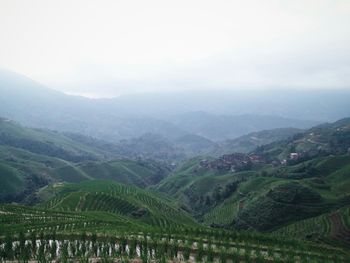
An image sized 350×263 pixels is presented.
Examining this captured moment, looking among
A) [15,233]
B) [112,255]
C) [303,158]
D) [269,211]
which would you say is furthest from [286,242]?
[303,158]

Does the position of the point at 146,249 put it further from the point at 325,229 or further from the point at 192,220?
the point at 192,220

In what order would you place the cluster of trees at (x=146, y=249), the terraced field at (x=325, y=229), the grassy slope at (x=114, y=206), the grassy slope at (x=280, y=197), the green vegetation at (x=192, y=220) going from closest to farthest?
1. the cluster of trees at (x=146, y=249)
2. the green vegetation at (x=192, y=220)
3. the terraced field at (x=325, y=229)
4. the grassy slope at (x=114, y=206)
5. the grassy slope at (x=280, y=197)

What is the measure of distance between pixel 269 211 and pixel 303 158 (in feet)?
286

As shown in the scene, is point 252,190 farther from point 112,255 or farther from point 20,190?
point 112,255

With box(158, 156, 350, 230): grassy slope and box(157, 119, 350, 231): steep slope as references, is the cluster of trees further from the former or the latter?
box(158, 156, 350, 230): grassy slope

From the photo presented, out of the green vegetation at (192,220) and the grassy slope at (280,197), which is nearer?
the green vegetation at (192,220)

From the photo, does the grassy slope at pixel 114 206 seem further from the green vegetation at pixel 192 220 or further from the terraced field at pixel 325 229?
the terraced field at pixel 325 229

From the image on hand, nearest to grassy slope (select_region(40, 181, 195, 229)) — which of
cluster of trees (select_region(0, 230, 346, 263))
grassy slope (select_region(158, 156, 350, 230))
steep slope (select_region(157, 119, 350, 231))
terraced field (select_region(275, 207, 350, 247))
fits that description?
grassy slope (select_region(158, 156, 350, 230))

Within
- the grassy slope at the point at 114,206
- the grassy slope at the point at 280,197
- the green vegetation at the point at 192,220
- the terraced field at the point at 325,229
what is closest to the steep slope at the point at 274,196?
the grassy slope at the point at 280,197

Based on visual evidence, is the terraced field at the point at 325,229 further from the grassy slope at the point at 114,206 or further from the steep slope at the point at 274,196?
the grassy slope at the point at 114,206

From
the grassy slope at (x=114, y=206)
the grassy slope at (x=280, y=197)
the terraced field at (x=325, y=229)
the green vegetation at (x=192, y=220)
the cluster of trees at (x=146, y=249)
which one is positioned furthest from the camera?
the grassy slope at (x=280, y=197)

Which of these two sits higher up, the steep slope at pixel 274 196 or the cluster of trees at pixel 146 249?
the cluster of trees at pixel 146 249

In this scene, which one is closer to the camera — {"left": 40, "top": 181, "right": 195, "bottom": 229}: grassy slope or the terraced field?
the terraced field

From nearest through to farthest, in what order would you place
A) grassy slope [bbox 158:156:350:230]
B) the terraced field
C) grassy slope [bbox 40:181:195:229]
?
1. the terraced field
2. grassy slope [bbox 40:181:195:229]
3. grassy slope [bbox 158:156:350:230]
